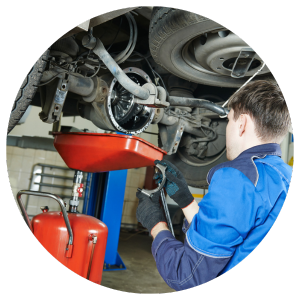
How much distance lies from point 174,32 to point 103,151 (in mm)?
615

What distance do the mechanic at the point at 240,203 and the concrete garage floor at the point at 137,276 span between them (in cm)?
147

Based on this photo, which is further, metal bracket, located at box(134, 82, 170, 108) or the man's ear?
metal bracket, located at box(134, 82, 170, 108)

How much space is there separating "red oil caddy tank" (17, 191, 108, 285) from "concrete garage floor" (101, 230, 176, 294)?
0.80 meters

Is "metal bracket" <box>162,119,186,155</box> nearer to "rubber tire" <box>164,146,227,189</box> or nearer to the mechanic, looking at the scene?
"rubber tire" <box>164,146,227,189</box>

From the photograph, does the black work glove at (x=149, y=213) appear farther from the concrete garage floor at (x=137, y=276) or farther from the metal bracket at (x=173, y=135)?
the concrete garage floor at (x=137, y=276)

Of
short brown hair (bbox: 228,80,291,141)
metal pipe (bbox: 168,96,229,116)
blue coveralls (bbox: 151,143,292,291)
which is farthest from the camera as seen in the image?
metal pipe (bbox: 168,96,229,116)

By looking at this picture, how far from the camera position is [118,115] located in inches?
70.2

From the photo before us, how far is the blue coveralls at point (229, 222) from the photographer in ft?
2.30

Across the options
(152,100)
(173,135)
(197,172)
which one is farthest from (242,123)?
(197,172)

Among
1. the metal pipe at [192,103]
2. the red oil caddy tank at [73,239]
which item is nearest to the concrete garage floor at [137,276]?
the red oil caddy tank at [73,239]

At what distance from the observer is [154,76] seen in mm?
1789

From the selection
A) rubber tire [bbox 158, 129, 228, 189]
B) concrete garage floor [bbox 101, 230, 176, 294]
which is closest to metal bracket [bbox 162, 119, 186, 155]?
rubber tire [bbox 158, 129, 228, 189]

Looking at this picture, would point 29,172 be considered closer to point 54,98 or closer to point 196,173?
point 196,173

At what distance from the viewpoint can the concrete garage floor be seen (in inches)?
84.6
